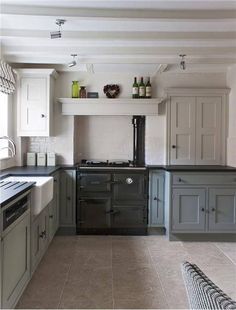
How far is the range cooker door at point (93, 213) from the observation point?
453 centimetres

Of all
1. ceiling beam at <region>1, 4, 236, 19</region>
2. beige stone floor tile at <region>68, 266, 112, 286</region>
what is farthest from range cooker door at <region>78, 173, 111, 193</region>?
ceiling beam at <region>1, 4, 236, 19</region>

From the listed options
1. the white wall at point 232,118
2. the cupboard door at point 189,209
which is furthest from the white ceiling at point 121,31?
the cupboard door at point 189,209

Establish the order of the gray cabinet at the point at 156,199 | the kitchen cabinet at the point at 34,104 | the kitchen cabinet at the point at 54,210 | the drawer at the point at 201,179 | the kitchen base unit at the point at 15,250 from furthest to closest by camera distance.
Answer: the gray cabinet at the point at 156,199, the kitchen cabinet at the point at 34,104, the drawer at the point at 201,179, the kitchen cabinet at the point at 54,210, the kitchen base unit at the point at 15,250

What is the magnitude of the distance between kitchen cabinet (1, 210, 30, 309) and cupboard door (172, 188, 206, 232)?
2.10 meters

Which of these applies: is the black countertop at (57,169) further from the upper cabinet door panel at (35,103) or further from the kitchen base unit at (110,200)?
the upper cabinet door panel at (35,103)

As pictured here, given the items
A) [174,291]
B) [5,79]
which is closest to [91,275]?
[174,291]

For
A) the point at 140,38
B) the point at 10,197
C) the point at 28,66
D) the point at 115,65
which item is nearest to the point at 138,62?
the point at 115,65

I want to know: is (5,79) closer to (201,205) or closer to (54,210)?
(54,210)

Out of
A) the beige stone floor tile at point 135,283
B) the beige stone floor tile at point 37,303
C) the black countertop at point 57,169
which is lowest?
the beige stone floor tile at point 37,303

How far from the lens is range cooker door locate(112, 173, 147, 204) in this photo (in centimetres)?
451

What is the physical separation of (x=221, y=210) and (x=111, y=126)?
199cm

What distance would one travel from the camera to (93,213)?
4547mm

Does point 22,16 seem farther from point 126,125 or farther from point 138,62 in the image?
point 126,125

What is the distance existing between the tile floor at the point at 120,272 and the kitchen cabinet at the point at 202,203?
0.22m
